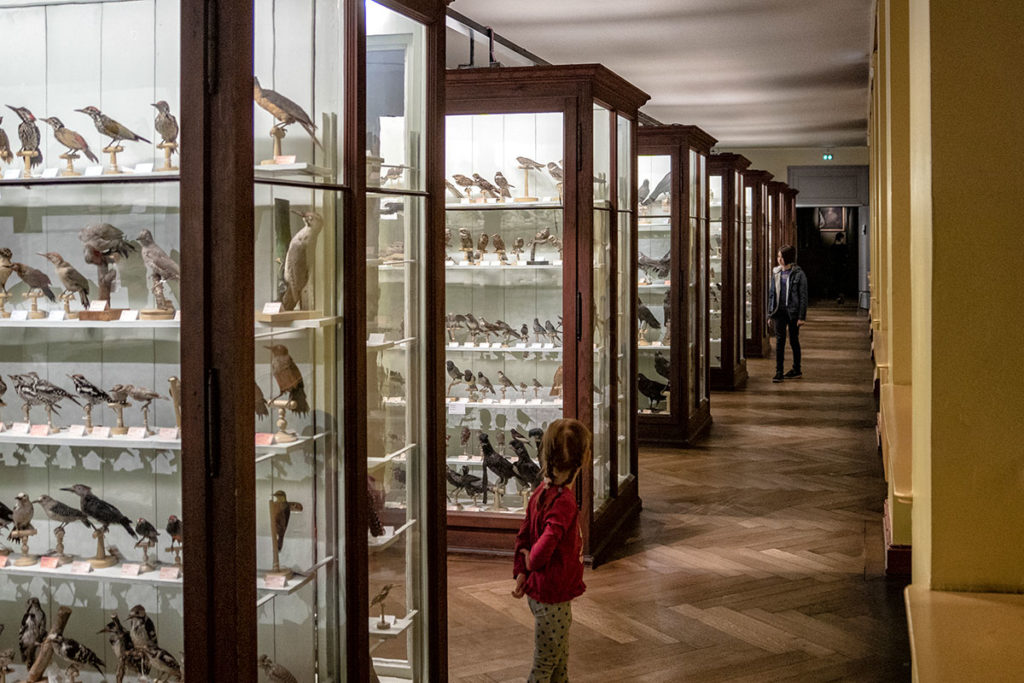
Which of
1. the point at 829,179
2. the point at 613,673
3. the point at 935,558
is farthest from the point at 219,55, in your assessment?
the point at 829,179

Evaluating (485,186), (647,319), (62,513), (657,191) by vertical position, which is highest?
(657,191)

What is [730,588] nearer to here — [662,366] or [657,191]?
[662,366]

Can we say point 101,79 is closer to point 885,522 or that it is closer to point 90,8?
point 90,8

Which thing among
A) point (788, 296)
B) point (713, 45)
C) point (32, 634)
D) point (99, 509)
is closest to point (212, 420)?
point (99, 509)

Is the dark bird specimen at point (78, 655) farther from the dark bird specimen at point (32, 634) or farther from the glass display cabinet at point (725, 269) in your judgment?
the glass display cabinet at point (725, 269)

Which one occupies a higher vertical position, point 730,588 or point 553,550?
point 553,550

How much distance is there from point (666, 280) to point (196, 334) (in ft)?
22.1

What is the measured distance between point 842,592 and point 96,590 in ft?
11.2

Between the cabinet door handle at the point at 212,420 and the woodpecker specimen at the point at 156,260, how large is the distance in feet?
0.90

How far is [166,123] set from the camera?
2.62m

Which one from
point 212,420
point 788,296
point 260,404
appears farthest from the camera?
point 788,296

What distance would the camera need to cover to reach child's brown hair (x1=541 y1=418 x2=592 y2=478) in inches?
142

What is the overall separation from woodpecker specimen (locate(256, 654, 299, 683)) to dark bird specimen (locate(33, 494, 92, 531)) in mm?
580

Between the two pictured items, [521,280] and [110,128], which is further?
[521,280]
